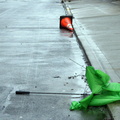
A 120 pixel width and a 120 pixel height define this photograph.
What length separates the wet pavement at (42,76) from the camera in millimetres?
6012

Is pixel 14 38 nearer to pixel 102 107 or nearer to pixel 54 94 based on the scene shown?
pixel 54 94

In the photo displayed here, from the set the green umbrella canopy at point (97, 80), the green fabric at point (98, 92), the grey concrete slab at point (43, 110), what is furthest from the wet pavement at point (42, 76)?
the green umbrella canopy at point (97, 80)

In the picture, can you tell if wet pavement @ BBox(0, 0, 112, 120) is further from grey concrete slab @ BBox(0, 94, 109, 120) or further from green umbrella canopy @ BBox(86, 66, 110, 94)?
green umbrella canopy @ BBox(86, 66, 110, 94)

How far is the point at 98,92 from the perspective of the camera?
245 inches

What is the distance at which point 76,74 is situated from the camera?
8.40m

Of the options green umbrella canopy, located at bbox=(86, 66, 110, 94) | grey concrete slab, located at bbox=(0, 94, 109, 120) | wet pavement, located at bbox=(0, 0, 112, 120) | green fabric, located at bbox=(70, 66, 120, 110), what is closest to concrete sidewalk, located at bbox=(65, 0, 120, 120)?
green fabric, located at bbox=(70, 66, 120, 110)

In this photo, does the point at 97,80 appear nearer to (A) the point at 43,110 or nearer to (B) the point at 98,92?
(B) the point at 98,92

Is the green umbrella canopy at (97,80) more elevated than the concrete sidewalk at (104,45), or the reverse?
the green umbrella canopy at (97,80)

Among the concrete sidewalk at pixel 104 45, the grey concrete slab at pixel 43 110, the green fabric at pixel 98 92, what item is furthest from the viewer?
the concrete sidewalk at pixel 104 45

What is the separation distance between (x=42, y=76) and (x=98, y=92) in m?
2.30

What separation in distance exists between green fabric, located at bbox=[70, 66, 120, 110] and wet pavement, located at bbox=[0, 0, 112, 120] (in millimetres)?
136

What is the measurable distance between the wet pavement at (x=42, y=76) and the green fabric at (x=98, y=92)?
136mm

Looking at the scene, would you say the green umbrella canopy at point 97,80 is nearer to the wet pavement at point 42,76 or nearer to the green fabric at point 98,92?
the green fabric at point 98,92

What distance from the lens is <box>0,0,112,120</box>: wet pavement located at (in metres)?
6.01
